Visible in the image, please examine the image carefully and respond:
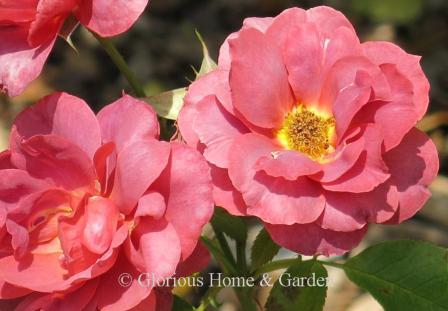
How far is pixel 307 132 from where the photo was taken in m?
1.08

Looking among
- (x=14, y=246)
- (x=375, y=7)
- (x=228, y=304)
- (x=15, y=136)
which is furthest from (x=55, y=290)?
(x=375, y=7)

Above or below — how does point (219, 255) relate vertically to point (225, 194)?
below

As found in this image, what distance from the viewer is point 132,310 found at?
92 centimetres

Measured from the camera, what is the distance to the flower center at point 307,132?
1.07m

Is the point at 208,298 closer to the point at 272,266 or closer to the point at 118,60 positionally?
the point at 272,266

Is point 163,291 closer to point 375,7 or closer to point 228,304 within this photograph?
point 228,304

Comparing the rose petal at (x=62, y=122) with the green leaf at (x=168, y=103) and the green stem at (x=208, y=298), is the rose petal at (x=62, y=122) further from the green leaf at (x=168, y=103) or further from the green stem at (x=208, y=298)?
the green stem at (x=208, y=298)

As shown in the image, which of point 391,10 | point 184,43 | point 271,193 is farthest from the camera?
point 184,43

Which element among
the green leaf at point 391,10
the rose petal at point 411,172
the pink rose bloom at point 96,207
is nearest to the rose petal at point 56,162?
the pink rose bloom at point 96,207

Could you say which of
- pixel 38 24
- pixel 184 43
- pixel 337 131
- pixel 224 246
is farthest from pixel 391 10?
pixel 38 24

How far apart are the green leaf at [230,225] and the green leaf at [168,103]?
156 millimetres

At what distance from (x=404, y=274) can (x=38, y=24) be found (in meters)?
0.56

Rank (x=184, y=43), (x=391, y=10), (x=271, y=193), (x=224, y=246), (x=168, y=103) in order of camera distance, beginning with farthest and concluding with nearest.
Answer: (x=184, y=43), (x=391, y=10), (x=224, y=246), (x=168, y=103), (x=271, y=193)

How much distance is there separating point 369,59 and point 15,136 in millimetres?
411
